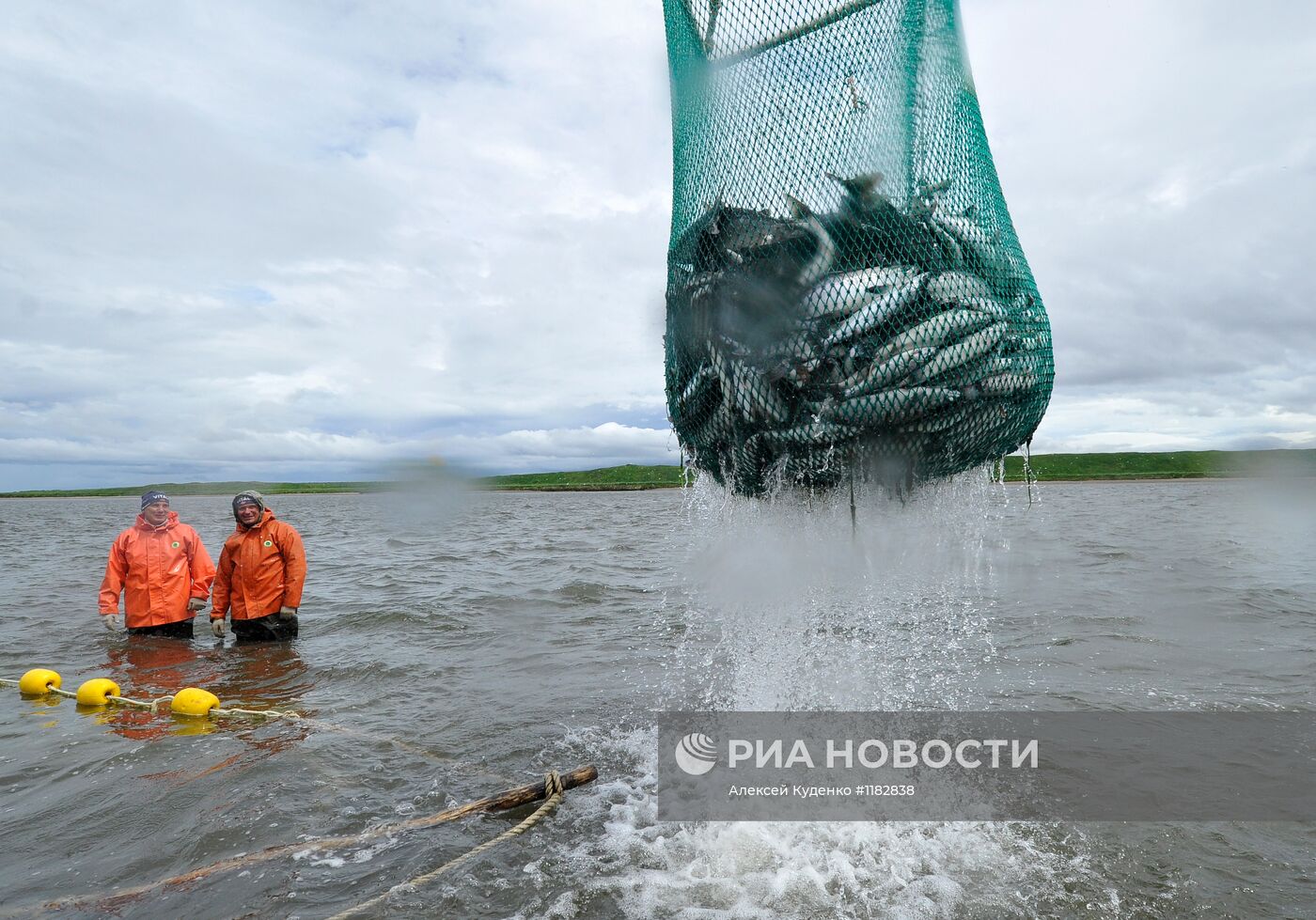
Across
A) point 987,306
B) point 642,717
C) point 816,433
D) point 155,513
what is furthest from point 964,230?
point 155,513

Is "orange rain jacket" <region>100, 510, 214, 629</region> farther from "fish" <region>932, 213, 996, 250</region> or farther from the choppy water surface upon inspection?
"fish" <region>932, 213, 996, 250</region>

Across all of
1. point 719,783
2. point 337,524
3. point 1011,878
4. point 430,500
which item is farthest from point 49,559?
point 1011,878

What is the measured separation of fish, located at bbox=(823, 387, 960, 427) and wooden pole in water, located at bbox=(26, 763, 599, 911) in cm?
340

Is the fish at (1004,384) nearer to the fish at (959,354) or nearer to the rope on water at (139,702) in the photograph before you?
the fish at (959,354)

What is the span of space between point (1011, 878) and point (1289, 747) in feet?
12.1

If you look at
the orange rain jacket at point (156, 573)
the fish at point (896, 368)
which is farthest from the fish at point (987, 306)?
the orange rain jacket at point (156, 573)

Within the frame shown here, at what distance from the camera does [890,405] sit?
3.63 metres

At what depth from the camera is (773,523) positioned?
508 centimetres

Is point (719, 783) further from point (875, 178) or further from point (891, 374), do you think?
point (875, 178)

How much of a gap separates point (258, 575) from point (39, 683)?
2.38 metres

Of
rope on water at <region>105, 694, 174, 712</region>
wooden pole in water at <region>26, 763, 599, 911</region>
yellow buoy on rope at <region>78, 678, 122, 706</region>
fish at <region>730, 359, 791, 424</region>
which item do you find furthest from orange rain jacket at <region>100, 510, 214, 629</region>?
fish at <region>730, 359, 791, 424</region>

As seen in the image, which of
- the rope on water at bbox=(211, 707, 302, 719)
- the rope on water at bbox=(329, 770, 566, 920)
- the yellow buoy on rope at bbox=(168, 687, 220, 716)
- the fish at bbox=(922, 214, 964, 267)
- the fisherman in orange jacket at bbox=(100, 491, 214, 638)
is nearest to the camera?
the fish at bbox=(922, 214, 964, 267)

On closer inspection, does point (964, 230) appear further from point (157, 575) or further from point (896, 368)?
point (157, 575)

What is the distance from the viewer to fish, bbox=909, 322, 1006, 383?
3.61 m
